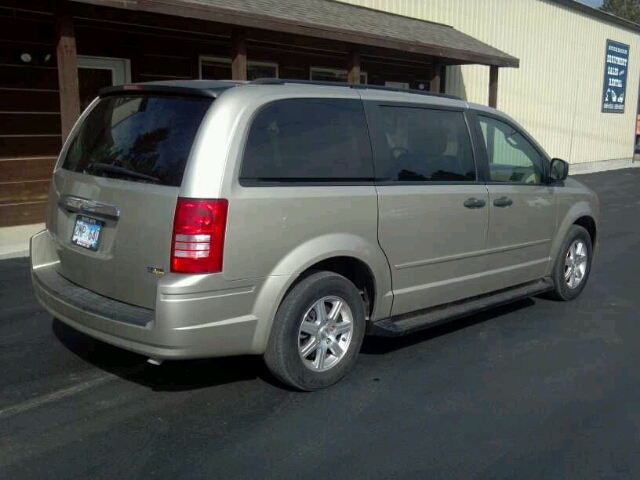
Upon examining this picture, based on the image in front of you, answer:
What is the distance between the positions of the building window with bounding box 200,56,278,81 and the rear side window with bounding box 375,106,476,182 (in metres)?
7.55

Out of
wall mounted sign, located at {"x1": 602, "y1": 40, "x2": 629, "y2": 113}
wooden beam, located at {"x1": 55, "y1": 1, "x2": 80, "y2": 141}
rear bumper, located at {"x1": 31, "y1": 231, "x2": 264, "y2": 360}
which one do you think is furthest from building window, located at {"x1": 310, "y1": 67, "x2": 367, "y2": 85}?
wall mounted sign, located at {"x1": 602, "y1": 40, "x2": 629, "y2": 113}

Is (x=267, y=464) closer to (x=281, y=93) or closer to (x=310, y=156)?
(x=310, y=156)

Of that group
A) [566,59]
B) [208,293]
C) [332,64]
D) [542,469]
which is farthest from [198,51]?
[566,59]

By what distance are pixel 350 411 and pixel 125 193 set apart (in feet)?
5.79

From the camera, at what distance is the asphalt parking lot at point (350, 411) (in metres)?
3.18

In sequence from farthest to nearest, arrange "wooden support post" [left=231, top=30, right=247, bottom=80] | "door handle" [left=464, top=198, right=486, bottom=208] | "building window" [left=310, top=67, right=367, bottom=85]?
1. "building window" [left=310, top=67, right=367, bottom=85]
2. "wooden support post" [left=231, top=30, right=247, bottom=80]
3. "door handle" [left=464, top=198, right=486, bottom=208]

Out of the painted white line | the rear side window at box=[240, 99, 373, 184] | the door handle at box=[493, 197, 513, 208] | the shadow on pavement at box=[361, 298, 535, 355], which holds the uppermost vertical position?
the rear side window at box=[240, 99, 373, 184]

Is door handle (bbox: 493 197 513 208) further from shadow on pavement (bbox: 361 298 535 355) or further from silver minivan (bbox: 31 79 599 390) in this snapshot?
shadow on pavement (bbox: 361 298 535 355)

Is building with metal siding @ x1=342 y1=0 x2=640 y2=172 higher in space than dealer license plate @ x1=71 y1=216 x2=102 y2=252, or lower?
higher

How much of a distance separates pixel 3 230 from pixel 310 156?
7.00m

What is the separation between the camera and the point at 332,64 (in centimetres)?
1394

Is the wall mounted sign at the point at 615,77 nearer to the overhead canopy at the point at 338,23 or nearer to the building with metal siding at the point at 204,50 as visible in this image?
the building with metal siding at the point at 204,50

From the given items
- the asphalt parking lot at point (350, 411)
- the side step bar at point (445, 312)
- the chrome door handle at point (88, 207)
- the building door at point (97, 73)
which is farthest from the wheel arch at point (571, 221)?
the building door at point (97, 73)

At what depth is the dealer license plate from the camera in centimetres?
381
